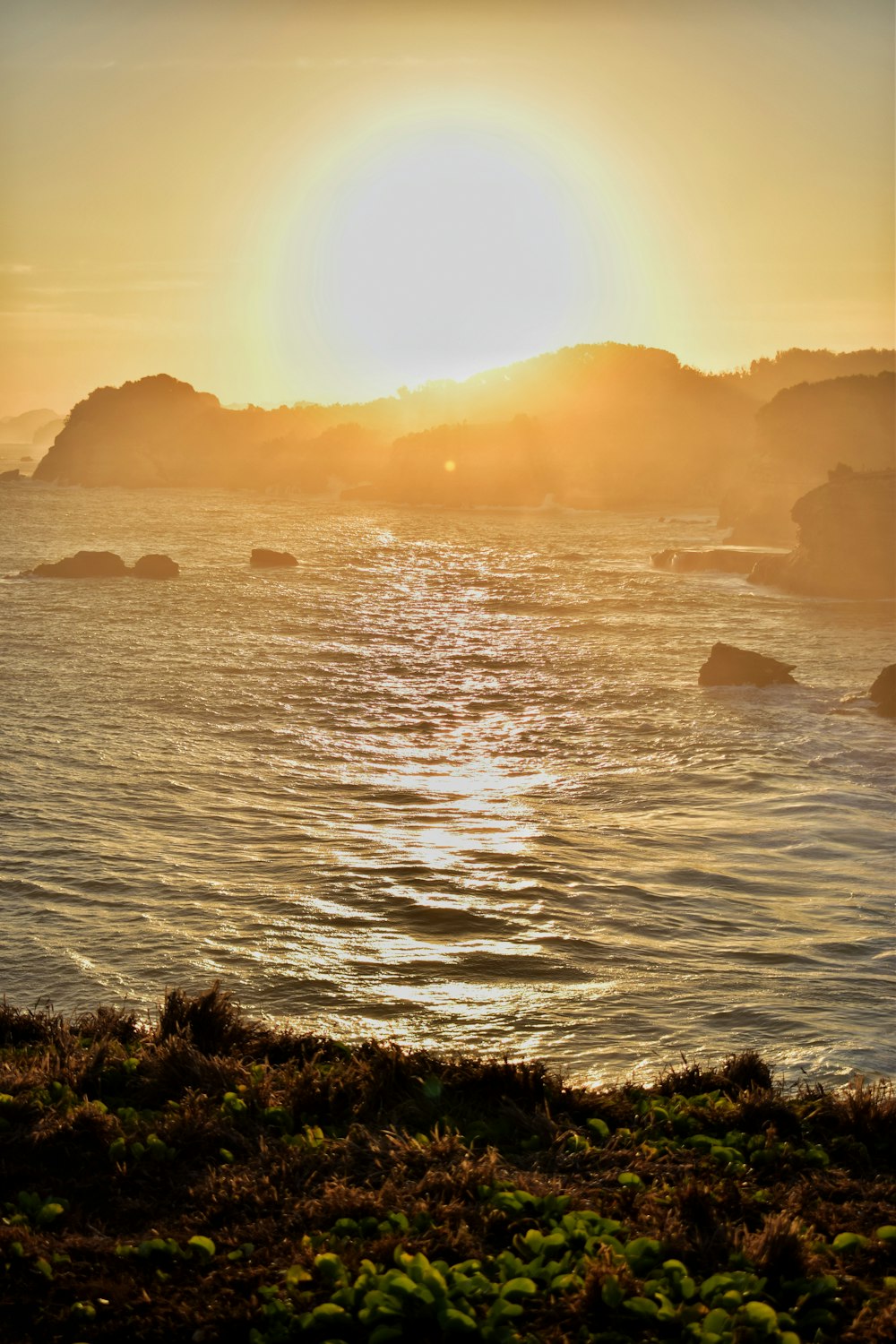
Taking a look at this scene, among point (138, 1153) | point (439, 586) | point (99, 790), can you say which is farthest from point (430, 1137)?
point (439, 586)

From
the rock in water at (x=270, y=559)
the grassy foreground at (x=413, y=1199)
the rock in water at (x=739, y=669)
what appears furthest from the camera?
the rock in water at (x=270, y=559)

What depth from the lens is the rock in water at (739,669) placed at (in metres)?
36.0

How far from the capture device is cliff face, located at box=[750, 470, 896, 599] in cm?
5691

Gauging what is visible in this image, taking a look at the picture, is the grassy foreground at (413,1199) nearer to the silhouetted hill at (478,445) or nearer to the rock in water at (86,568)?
the rock in water at (86,568)

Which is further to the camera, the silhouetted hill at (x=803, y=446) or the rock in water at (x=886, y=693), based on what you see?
the silhouetted hill at (x=803, y=446)

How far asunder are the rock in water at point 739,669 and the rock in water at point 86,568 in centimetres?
3649

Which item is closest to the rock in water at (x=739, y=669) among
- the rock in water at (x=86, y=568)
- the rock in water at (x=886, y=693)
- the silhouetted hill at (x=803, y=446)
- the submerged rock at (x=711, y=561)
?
the rock in water at (x=886, y=693)

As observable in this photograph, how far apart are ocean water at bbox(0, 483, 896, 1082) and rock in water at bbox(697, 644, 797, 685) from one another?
90 cm

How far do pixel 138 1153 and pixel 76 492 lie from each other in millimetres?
137822

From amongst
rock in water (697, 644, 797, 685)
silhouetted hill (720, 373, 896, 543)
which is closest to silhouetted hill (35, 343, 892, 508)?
silhouetted hill (720, 373, 896, 543)

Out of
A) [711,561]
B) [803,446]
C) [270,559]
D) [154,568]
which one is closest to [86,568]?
[154,568]

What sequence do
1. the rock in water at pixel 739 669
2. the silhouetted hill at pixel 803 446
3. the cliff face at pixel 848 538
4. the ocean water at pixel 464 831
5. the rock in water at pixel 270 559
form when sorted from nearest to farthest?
1. the ocean water at pixel 464 831
2. the rock in water at pixel 739 669
3. the cliff face at pixel 848 538
4. the rock in water at pixel 270 559
5. the silhouetted hill at pixel 803 446

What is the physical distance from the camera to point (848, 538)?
192ft

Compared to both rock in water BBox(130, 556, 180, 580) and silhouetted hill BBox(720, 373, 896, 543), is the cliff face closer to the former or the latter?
silhouetted hill BBox(720, 373, 896, 543)
